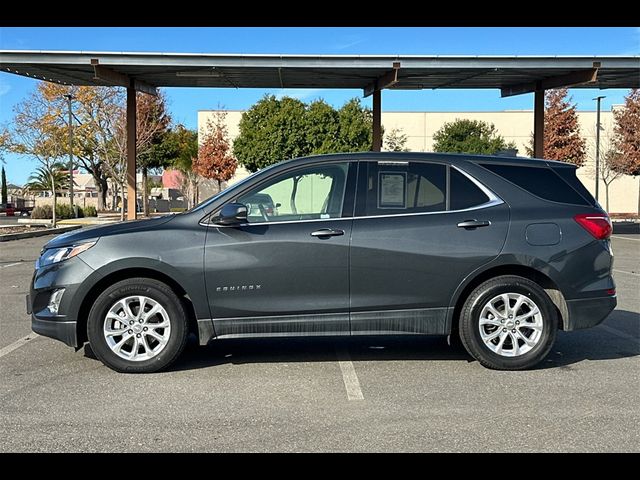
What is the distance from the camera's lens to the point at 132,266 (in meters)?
5.20

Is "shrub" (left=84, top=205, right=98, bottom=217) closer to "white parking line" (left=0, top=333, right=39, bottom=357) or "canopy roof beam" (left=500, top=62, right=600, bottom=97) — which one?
"canopy roof beam" (left=500, top=62, right=600, bottom=97)

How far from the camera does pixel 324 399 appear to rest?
4.70 meters

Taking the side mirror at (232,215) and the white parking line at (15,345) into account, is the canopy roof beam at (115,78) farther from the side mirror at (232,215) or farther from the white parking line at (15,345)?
the side mirror at (232,215)

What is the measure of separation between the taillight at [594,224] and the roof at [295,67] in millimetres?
15040

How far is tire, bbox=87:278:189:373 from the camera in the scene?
5234mm

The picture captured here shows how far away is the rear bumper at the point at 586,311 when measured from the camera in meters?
5.48

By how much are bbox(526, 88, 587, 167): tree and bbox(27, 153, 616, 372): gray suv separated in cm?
3473

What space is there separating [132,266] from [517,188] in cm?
347
